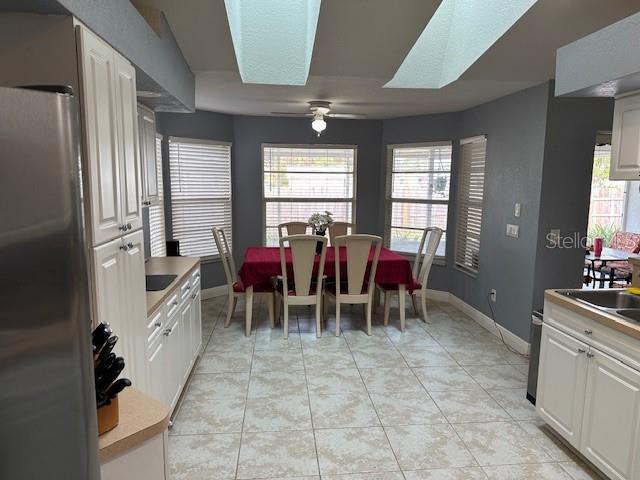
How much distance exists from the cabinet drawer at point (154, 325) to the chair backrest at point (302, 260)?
63.2 inches

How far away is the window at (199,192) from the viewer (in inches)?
201

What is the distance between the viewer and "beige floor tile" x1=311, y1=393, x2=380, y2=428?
275 cm

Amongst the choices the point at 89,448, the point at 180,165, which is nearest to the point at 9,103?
the point at 89,448

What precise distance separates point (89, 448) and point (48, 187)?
1.70ft

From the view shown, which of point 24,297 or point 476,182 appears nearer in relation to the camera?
point 24,297

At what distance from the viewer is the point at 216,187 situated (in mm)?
5559

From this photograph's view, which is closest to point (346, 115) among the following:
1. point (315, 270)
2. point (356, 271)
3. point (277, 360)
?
point (315, 270)

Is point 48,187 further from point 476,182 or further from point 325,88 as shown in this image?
point 476,182

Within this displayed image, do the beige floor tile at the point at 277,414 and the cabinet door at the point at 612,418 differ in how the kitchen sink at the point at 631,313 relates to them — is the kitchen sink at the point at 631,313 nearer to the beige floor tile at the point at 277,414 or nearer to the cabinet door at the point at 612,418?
the cabinet door at the point at 612,418

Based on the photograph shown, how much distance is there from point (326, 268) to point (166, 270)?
1.70 metres

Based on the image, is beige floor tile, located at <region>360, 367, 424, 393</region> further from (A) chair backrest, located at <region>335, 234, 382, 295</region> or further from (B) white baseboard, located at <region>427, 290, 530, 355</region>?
(B) white baseboard, located at <region>427, 290, 530, 355</region>

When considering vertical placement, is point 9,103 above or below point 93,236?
above

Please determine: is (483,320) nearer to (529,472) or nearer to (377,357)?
(377,357)

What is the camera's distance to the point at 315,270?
4.53 metres
